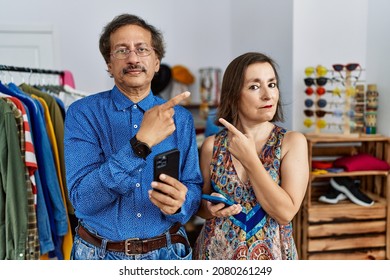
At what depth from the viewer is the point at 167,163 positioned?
1.93 ft

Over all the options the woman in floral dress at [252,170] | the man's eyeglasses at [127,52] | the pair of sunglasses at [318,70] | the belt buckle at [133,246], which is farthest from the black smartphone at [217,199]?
the pair of sunglasses at [318,70]

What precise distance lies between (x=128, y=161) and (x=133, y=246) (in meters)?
0.17

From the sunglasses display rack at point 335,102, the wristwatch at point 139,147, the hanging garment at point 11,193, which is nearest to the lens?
the wristwatch at point 139,147

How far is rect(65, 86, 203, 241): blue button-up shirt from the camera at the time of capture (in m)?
0.60

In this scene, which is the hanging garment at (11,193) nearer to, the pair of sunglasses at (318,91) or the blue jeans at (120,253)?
the blue jeans at (120,253)

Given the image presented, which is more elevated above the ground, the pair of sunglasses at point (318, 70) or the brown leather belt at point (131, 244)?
the pair of sunglasses at point (318, 70)

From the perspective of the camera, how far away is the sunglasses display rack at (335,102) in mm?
1427

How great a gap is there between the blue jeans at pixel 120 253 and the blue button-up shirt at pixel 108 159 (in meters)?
0.03

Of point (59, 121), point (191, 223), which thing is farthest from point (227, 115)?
point (191, 223)

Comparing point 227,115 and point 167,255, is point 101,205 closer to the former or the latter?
point 167,255

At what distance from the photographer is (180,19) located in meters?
1.98

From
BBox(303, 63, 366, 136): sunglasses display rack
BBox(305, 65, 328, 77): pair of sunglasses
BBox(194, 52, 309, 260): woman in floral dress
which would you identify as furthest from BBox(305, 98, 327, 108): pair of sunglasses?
BBox(194, 52, 309, 260): woman in floral dress

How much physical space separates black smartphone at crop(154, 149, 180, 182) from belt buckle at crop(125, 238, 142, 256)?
5.3 inches

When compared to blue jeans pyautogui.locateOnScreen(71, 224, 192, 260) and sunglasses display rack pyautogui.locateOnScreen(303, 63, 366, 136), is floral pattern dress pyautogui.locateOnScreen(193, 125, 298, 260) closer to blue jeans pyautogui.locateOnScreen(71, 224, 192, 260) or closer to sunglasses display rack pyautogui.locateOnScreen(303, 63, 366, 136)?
blue jeans pyautogui.locateOnScreen(71, 224, 192, 260)
